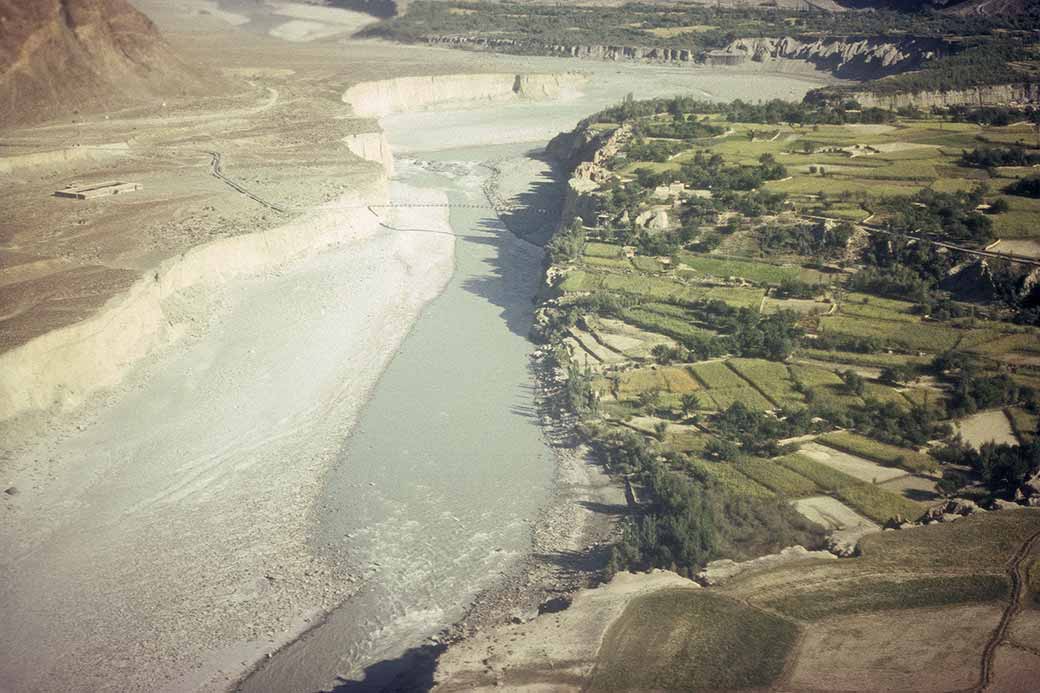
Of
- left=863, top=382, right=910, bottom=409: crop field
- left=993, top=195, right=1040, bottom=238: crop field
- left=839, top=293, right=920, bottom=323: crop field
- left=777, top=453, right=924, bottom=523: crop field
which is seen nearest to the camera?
left=777, top=453, right=924, bottom=523: crop field

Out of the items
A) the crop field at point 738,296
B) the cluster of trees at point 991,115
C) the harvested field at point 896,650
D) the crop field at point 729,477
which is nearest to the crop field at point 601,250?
the crop field at point 738,296

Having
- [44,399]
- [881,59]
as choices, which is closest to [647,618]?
[44,399]

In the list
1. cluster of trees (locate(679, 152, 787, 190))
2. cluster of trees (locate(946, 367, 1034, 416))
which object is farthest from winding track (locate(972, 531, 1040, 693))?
cluster of trees (locate(679, 152, 787, 190))

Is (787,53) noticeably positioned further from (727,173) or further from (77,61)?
(77,61)

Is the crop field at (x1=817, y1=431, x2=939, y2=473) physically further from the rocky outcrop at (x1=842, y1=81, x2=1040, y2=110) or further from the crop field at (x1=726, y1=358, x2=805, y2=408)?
the rocky outcrop at (x1=842, y1=81, x2=1040, y2=110)

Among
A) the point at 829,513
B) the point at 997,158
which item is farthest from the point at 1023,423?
the point at 997,158

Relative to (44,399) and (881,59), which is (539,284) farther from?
(881,59)

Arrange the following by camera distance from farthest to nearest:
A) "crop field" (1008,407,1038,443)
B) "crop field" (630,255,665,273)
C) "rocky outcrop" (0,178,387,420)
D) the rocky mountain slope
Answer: the rocky mountain slope, "crop field" (630,255,665,273), "rocky outcrop" (0,178,387,420), "crop field" (1008,407,1038,443)
